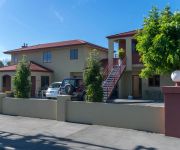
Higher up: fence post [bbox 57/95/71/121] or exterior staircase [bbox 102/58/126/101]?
exterior staircase [bbox 102/58/126/101]

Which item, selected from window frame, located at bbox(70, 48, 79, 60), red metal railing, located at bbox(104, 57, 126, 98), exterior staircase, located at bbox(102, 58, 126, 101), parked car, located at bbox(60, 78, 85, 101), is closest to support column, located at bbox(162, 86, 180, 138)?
parked car, located at bbox(60, 78, 85, 101)

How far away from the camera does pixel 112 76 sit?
24.3m

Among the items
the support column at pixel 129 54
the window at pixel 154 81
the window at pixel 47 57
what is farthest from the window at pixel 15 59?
the window at pixel 154 81

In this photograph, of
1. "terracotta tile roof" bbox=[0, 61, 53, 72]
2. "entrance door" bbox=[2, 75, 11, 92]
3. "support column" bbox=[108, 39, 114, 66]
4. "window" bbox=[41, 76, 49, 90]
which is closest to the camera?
"support column" bbox=[108, 39, 114, 66]

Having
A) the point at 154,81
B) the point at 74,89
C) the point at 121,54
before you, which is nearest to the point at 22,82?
the point at 74,89

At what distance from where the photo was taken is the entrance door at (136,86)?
27.5 metres

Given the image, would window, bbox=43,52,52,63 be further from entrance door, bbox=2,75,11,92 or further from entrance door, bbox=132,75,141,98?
entrance door, bbox=132,75,141,98

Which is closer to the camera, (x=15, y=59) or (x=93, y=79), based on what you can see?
(x=93, y=79)

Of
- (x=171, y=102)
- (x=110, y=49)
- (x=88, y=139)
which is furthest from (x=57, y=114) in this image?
(x=110, y=49)

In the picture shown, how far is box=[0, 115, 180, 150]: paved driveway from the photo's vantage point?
9133mm

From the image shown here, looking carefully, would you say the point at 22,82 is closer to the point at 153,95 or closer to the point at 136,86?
A: the point at 153,95

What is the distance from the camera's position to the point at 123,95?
27.2 meters

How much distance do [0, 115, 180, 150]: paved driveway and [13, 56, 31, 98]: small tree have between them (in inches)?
134

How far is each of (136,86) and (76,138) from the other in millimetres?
18178
